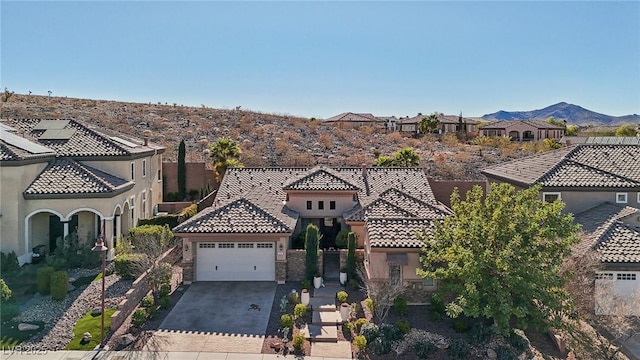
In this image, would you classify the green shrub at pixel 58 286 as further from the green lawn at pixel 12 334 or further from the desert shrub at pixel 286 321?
the desert shrub at pixel 286 321

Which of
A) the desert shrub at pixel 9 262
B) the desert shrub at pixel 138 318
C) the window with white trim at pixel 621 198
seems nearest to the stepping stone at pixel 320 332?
the desert shrub at pixel 138 318

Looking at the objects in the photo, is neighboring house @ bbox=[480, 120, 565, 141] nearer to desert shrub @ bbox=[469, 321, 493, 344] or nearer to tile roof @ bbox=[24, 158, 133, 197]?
desert shrub @ bbox=[469, 321, 493, 344]

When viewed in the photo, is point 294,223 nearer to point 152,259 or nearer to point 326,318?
→ point 326,318

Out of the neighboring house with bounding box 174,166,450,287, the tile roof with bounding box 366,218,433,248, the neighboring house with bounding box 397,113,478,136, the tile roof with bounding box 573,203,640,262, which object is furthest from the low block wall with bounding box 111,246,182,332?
the neighboring house with bounding box 397,113,478,136

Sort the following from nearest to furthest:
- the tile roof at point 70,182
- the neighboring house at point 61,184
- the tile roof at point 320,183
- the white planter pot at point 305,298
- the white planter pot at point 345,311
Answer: the white planter pot at point 345,311 < the white planter pot at point 305,298 < the neighboring house at point 61,184 < the tile roof at point 70,182 < the tile roof at point 320,183

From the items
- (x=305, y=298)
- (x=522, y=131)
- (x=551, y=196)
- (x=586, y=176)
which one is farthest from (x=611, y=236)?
(x=522, y=131)
